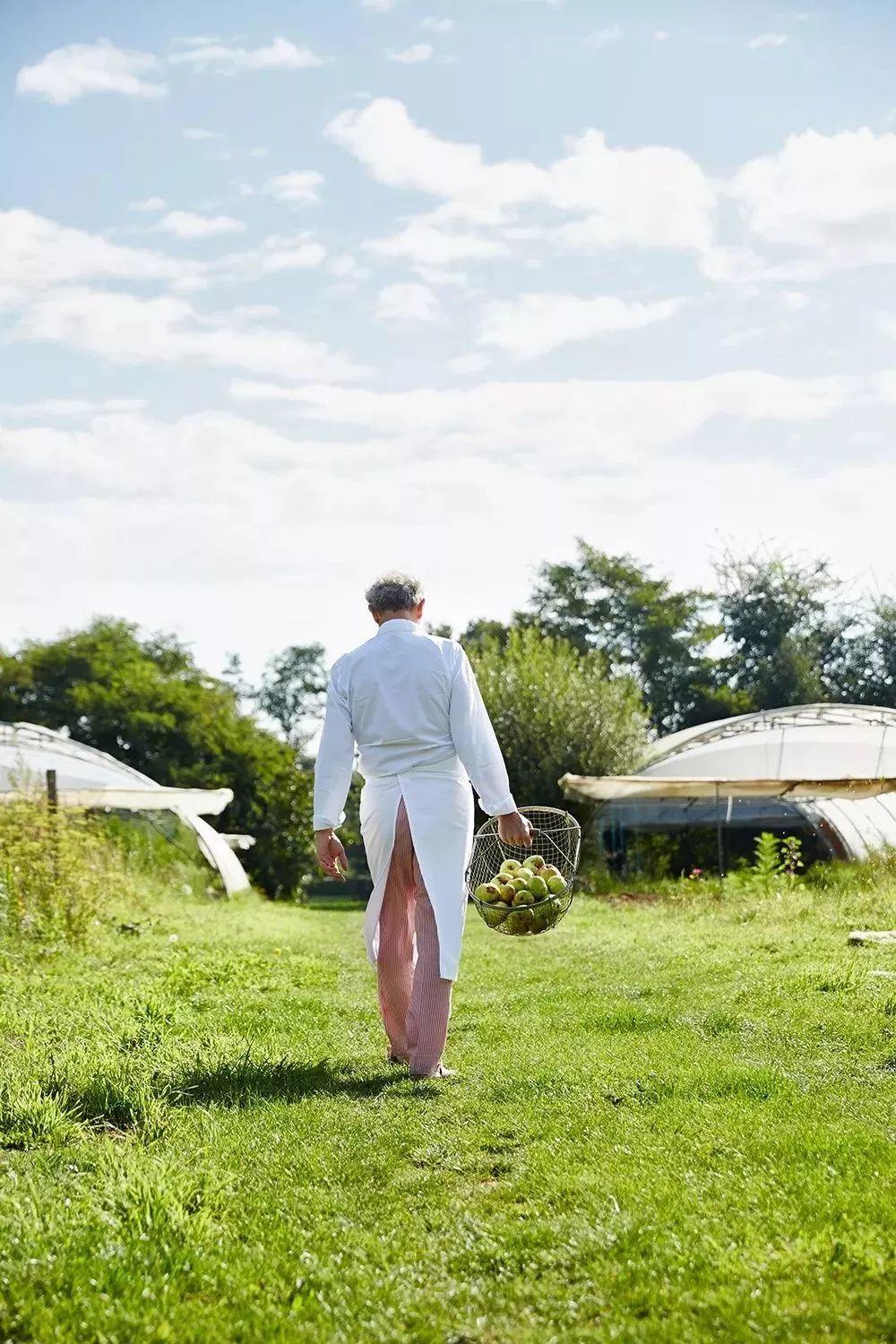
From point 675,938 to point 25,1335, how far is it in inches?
397

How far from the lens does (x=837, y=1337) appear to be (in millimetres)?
2895

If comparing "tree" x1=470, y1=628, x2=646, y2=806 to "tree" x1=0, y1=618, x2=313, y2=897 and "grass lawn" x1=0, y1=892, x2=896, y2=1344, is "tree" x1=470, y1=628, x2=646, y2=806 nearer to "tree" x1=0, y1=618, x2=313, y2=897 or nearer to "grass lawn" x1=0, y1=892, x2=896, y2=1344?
"tree" x1=0, y1=618, x2=313, y2=897

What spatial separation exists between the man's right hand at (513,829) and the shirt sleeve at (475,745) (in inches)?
3.6

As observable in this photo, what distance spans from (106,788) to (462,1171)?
739 inches

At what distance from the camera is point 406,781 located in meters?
6.24

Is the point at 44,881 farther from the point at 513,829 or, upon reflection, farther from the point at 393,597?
the point at 513,829

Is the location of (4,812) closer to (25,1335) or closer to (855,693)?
(25,1335)

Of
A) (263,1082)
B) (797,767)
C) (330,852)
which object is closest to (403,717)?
(330,852)

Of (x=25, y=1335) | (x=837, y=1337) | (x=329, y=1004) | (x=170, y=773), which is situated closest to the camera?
(x=837, y=1337)

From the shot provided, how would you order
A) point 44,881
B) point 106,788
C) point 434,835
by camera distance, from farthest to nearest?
point 106,788 → point 44,881 → point 434,835

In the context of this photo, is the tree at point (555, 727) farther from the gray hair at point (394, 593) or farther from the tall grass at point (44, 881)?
the gray hair at point (394, 593)

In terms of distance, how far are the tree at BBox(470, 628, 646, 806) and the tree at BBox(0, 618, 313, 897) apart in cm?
705

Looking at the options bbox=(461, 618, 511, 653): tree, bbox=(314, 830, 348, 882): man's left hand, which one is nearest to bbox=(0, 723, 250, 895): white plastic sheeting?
bbox=(314, 830, 348, 882): man's left hand

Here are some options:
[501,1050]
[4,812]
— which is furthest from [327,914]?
[501,1050]
